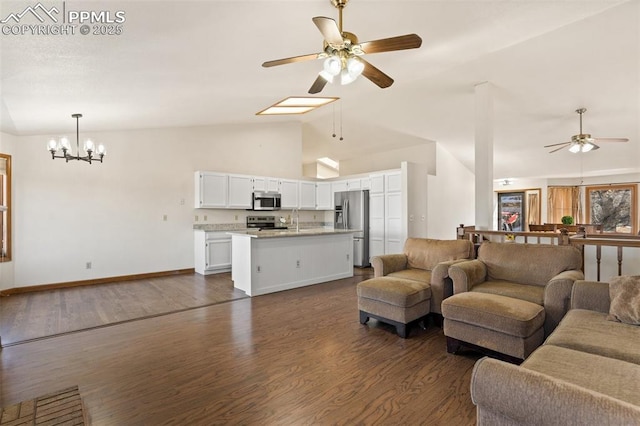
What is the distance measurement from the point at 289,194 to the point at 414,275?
4678 millimetres

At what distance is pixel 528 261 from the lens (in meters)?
3.02

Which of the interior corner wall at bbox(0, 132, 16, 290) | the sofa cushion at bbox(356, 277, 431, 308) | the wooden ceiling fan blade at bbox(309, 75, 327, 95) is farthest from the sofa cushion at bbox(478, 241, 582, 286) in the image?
the interior corner wall at bbox(0, 132, 16, 290)

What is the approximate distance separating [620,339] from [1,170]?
7.13m

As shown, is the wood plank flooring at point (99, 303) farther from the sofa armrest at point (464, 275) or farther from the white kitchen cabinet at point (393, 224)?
the white kitchen cabinet at point (393, 224)

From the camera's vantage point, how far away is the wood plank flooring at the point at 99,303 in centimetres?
330

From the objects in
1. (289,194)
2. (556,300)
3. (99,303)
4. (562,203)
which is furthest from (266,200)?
(562,203)

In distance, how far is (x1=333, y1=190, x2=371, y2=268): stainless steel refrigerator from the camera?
6.95 m

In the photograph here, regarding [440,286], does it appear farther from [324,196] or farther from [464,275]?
[324,196]

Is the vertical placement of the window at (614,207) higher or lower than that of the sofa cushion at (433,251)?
higher

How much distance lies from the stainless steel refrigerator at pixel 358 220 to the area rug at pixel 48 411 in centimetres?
551

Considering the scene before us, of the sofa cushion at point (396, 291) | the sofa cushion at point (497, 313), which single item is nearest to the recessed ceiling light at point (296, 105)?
the sofa cushion at point (396, 291)

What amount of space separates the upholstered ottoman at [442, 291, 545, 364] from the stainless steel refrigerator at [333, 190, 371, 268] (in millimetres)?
4253

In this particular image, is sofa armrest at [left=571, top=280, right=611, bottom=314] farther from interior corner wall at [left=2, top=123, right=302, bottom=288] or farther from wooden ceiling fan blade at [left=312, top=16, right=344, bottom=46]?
interior corner wall at [left=2, top=123, right=302, bottom=288]

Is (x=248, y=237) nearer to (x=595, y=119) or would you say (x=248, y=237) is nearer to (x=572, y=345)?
(x=572, y=345)
